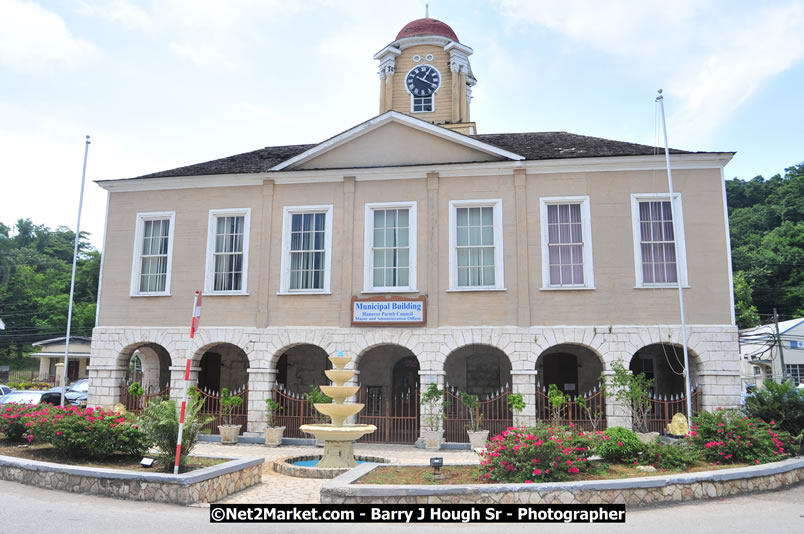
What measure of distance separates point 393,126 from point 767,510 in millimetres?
14538

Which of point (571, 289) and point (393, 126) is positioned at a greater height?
point (393, 126)

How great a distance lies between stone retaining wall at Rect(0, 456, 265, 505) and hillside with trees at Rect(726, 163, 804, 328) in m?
44.9

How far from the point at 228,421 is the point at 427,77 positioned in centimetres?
1576

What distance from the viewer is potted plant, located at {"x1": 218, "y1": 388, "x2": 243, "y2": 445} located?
18219mm

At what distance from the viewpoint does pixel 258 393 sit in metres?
19.2

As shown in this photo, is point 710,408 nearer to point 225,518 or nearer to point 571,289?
point 571,289

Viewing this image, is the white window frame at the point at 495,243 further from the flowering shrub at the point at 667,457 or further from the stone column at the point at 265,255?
the flowering shrub at the point at 667,457

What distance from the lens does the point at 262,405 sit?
62.9ft

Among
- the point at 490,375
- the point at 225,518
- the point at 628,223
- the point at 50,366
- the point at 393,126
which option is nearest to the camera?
the point at 225,518

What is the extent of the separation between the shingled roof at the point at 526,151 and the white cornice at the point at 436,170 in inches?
7.7

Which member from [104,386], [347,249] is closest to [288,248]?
[347,249]

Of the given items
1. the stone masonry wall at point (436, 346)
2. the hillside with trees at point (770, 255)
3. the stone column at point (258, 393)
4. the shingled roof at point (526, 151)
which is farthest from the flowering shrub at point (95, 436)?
the hillside with trees at point (770, 255)

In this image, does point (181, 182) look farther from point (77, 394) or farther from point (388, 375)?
point (77, 394)

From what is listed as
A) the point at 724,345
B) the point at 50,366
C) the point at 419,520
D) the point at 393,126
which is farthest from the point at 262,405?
the point at 50,366
